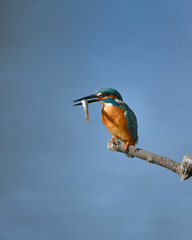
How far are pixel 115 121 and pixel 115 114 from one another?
0.10 metres

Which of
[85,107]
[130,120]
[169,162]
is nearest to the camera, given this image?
[169,162]

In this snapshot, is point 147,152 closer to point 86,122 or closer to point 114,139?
point 114,139

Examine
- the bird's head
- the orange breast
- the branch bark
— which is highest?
the bird's head

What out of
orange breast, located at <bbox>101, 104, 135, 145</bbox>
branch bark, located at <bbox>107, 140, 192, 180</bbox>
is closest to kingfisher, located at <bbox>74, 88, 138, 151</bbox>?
orange breast, located at <bbox>101, 104, 135, 145</bbox>

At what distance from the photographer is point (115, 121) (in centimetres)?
424

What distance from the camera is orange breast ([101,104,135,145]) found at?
4.19 metres

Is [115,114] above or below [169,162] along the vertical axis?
above

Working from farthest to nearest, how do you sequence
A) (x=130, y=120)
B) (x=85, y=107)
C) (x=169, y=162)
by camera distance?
(x=130, y=120), (x=85, y=107), (x=169, y=162)

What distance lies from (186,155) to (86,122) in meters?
1.21

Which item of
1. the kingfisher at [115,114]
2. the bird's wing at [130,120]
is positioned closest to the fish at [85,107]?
the kingfisher at [115,114]

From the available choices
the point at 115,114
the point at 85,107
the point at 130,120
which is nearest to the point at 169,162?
the point at 130,120

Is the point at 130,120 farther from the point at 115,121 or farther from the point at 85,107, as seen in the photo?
the point at 85,107

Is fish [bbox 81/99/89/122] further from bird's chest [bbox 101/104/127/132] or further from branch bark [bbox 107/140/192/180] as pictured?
branch bark [bbox 107/140/192/180]

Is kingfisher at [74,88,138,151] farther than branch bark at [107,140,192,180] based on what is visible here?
Yes
